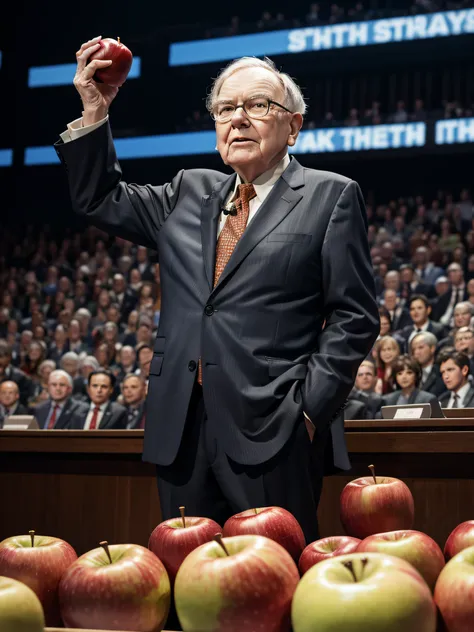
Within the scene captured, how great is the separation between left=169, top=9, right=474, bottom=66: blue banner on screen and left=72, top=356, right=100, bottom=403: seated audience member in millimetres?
5708

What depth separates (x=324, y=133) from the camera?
12219mm

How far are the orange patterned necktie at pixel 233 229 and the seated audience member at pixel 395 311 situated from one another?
6.22 meters

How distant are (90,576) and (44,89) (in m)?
14.8

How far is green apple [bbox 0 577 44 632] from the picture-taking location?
67cm

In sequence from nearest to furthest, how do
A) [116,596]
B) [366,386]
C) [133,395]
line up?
[116,596], [366,386], [133,395]

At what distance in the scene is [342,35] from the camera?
39.5ft

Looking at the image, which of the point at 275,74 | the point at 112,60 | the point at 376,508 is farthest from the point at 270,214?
the point at 376,508

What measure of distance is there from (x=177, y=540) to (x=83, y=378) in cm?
764

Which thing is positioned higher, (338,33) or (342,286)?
(338,33)

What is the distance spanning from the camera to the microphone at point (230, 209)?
1640 millimetres

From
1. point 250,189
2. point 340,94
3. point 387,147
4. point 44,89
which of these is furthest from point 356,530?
point 44,89

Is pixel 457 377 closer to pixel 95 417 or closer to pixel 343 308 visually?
pixel 95 417

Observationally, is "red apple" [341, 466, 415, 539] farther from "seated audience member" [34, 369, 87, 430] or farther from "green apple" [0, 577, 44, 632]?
"seated audience member" [34, 369, 87, 430]

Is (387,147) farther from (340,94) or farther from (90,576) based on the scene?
(90,576)
